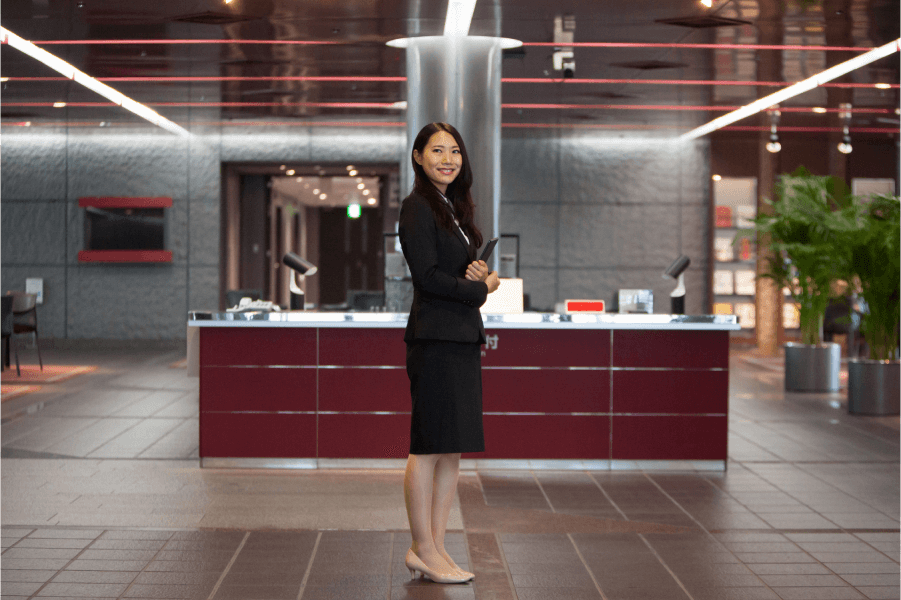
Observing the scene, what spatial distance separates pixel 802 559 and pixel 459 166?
220 cm

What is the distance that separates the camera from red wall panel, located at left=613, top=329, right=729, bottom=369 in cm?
545

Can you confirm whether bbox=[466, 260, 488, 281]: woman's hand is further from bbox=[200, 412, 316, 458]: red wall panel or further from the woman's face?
bbox=[200, 412, 316, 458]: red wall panel

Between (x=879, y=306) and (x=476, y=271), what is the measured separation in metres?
6.08

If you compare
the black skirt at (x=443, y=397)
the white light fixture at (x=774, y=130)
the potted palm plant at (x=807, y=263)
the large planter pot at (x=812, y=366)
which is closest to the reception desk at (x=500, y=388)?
the black skirt at (x=443, y=397)

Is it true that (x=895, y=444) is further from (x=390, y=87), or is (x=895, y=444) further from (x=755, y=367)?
(x=390, y=87)

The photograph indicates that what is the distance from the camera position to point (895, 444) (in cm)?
630

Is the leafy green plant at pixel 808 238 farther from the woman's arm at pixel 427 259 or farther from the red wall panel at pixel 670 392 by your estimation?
the woman's arm at pixel 427 259

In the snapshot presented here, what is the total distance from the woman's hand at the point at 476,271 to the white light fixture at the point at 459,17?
3.50m

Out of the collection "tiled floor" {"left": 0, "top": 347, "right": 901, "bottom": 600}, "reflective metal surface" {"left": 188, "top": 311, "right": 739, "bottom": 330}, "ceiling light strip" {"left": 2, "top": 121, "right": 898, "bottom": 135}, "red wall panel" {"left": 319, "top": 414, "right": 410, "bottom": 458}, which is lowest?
"tiled floor" {"left": 0, "top": 347, "right": 901, "bottom": 600}

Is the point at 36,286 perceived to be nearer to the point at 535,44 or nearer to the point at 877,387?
the point at 535,44

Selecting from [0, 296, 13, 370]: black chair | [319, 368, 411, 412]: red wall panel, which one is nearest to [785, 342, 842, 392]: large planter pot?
[319, 368, 411, 412]: red wall panel

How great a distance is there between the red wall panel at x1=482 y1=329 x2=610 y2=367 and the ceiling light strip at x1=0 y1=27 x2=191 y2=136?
512 cm

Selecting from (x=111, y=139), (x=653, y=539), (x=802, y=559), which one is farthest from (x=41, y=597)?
(x=111, y=139)

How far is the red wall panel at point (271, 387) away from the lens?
5.41 m
